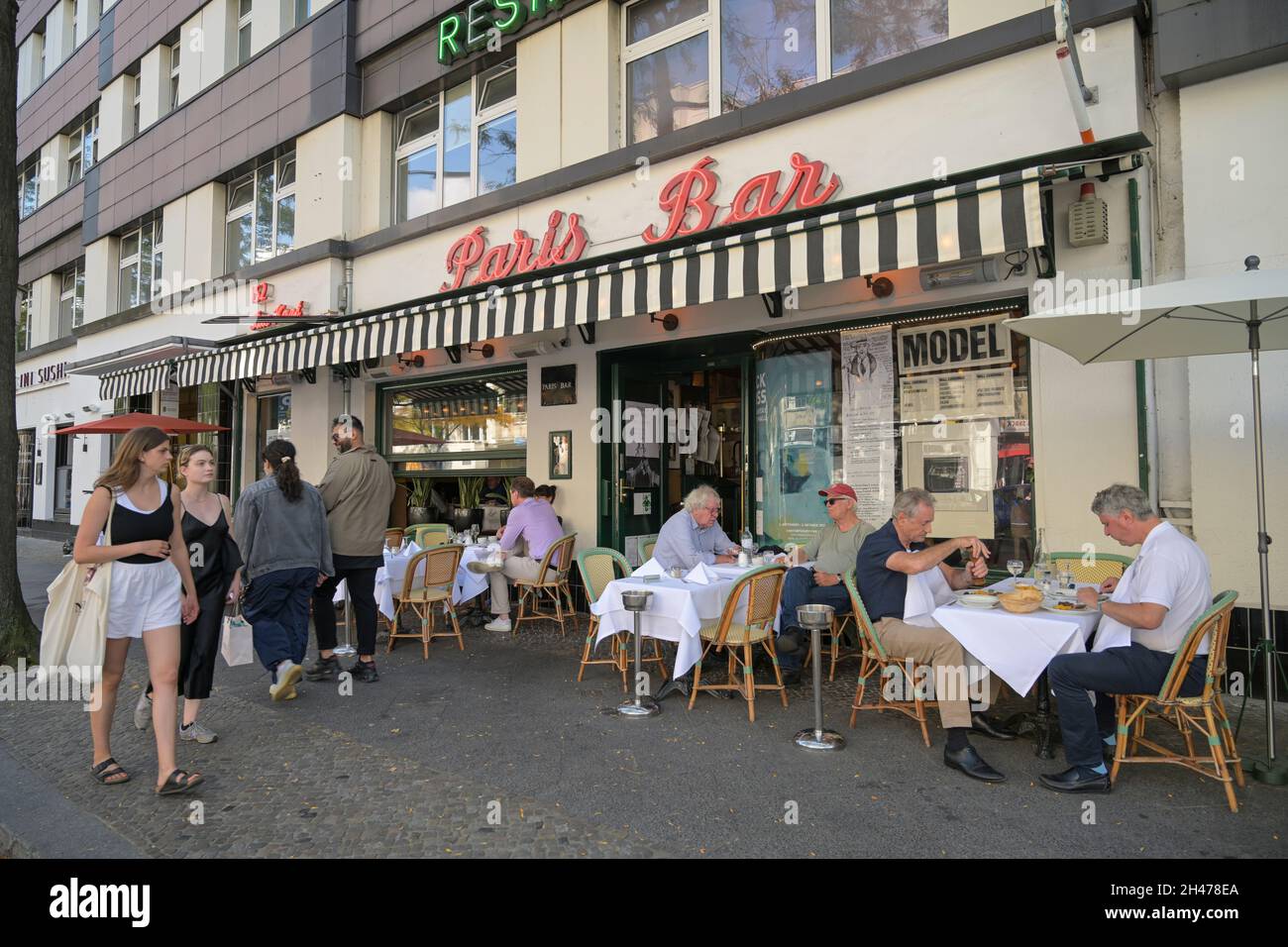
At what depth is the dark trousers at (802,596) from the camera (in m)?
5.43

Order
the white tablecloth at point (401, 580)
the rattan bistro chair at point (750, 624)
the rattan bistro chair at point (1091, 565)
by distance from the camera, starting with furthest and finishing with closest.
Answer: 1. the white tablecloth at point (401, 580)
2. the rattan bistro chair at point (1091, 565)
3. the rattan bistro chair at point (750, 624)

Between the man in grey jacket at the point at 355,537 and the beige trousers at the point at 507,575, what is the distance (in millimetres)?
1725

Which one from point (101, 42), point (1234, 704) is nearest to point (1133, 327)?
point (1234, 704)

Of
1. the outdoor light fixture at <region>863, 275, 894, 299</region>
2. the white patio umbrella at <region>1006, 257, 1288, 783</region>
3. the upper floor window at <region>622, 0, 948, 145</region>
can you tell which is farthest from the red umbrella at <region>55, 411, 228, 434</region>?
the white patio umbrella at <region>1006, 257, 1288, 783</region>

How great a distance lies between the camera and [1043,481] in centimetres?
542

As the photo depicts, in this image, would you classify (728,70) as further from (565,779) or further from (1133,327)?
(565,779)

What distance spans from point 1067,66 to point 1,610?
8.49 meters

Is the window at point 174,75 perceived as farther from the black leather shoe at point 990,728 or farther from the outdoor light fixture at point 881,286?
the black leather shoe at point 990,728

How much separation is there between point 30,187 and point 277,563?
20715mm

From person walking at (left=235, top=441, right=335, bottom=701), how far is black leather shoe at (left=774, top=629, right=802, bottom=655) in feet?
10.7

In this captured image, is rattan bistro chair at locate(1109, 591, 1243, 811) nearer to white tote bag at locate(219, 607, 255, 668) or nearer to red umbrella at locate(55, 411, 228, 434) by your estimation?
white tote bag at locate(219, 607, 255, 668)

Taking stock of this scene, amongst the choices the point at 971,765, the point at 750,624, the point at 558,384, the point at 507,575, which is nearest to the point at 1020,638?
the point at 971,765

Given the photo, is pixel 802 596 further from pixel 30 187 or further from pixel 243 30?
pixel 30 187

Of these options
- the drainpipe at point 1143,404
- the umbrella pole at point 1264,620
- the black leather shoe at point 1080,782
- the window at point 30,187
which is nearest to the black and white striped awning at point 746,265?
the drainpipe at point 1143,404
